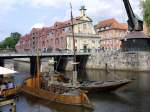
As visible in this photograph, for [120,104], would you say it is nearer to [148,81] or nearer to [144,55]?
[148,81]

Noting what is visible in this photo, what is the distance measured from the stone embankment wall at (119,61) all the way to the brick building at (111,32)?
1352 inches

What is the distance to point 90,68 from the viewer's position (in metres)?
79.1

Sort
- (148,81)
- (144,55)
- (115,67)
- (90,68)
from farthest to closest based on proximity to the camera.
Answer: (90,68) < (115,67) < (144,55) < (148,81)

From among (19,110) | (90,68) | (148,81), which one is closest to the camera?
(19,110)

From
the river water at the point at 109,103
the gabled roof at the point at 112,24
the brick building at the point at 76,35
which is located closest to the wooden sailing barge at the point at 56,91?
the river water at the point at 109,103

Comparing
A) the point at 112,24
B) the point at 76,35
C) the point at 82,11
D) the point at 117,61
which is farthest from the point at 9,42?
the point at 117,61

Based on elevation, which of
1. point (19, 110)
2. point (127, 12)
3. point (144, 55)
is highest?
point (127, 12)

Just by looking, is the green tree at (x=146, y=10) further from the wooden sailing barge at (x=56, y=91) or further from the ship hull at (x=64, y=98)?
the ship hull at (x=64, y=98)

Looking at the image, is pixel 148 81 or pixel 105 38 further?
pixel 105 38

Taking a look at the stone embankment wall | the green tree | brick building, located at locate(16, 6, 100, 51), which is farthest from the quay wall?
brick building, located at locate(16, 6, 100, 51)

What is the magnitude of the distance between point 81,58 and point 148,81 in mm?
35379

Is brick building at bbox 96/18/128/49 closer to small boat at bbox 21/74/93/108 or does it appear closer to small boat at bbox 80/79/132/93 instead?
small boat at bbox 80/79/132/93

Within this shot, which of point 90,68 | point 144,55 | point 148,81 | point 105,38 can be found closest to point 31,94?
point 148,81

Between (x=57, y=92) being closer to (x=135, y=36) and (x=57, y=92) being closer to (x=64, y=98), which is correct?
(x=64, y=98)
